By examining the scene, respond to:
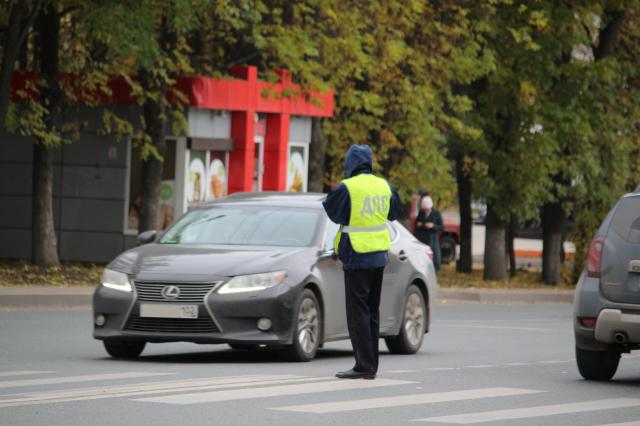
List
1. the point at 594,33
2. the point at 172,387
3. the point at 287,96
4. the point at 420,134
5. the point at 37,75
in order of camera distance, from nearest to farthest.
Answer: the point at 172,387
the point at 37,75
the point at 287,96
the point at 420,134
the point at 594,33

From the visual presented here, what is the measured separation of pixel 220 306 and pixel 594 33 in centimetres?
2974

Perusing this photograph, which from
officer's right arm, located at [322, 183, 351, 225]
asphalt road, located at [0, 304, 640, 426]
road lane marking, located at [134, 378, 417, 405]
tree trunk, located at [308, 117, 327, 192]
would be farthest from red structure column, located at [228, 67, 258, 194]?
road lane marking, located at [134, 378, 417, 405]

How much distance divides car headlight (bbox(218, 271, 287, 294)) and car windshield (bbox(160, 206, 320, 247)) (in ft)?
2.83

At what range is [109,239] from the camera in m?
36.1

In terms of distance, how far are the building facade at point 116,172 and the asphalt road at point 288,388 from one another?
17333 millimetres

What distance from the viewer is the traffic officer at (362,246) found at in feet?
43.3

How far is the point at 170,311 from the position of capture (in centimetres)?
1448

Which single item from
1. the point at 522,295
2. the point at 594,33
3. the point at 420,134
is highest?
the point at 594,33

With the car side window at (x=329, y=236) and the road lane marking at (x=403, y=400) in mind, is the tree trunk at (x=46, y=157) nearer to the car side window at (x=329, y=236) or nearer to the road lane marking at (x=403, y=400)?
the car side window at (x=329, y=236)

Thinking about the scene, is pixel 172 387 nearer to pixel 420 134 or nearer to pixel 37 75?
pixel 37 75

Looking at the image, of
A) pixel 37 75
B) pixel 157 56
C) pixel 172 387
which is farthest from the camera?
pixel 37 75

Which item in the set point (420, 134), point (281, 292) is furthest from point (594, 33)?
point (281, 292)

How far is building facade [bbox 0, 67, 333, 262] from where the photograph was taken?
1420 inches

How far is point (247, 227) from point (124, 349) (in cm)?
162
